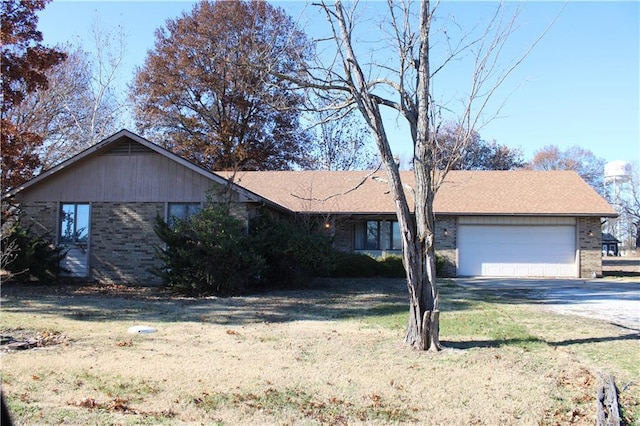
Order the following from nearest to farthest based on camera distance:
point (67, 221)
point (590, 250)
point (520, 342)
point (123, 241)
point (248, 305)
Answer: point (520, 342) < point (248, 305) < point (123, 241) < point (67, 221) < point (590, 250)

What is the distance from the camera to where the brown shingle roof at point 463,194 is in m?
21.7

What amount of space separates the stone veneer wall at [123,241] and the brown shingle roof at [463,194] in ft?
19.0

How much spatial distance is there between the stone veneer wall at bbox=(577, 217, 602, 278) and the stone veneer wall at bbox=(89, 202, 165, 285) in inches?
628

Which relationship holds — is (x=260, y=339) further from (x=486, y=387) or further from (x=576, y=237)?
(x=576, y=237)

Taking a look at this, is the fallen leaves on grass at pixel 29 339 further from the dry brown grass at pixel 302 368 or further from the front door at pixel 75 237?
the front door at pixel 75 237

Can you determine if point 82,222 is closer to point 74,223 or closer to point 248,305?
point 74,223

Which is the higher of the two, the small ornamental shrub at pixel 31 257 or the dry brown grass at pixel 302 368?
the small ornamental shrub at pixel 31 257

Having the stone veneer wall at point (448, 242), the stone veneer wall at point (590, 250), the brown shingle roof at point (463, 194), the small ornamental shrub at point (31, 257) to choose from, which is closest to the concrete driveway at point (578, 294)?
the stone veneer wall at point (590, 250)

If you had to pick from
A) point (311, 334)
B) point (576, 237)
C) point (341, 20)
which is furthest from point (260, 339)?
point (576, 237)

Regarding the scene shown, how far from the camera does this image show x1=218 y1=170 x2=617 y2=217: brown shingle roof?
71.1 feet

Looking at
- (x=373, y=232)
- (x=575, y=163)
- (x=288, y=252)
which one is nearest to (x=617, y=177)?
(x=575, y=163)

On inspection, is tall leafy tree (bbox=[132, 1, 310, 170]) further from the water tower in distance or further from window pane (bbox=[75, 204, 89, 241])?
the water tower in distance

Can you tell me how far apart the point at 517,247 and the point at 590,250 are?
2749mm

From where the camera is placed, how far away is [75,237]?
695 inches
